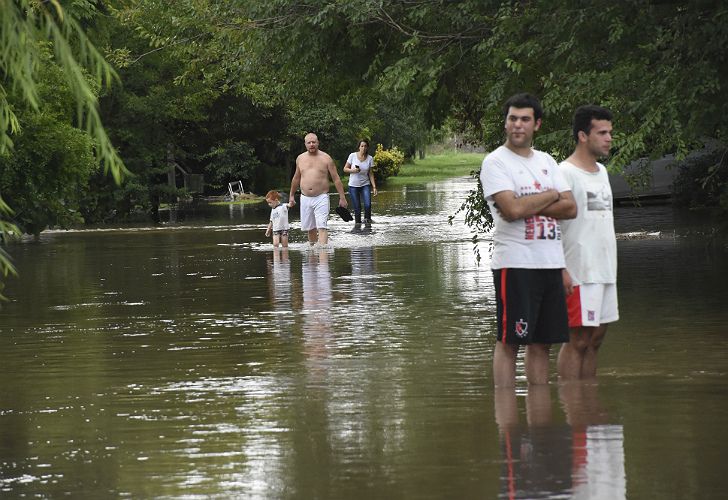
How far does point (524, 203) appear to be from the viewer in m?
8.63

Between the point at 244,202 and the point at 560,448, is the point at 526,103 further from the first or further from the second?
the point at 244,202

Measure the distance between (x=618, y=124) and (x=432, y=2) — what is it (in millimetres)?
4316

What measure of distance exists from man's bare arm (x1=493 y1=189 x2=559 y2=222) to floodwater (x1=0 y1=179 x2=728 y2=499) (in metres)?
1.06

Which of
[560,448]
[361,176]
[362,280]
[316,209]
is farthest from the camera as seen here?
[361,176]

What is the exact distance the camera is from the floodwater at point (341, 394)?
23.5 ft

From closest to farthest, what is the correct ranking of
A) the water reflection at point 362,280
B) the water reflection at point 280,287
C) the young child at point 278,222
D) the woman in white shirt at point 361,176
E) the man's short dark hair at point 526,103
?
the man's short dark hair at point 526,103 < the water reflection at point 280,287 < the water reflection at point 362,280 < the young child at point 278,222 < the woman in white shirt at point 361,176

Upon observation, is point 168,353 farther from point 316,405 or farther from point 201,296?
point 201,296

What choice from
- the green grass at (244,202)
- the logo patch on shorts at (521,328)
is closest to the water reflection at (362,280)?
the logo patch on shorts at (521,328)

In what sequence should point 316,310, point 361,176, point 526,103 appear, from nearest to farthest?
point 526,103
point 316,310
point 361,176

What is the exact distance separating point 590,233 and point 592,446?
1.75 meters

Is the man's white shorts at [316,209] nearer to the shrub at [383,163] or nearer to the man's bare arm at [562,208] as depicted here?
the man's bare arm at [562,208]

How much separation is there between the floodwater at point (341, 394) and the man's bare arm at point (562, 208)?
105 centimetres

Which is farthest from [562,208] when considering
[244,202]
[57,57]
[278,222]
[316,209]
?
[244,202]

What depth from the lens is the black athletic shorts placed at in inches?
344
